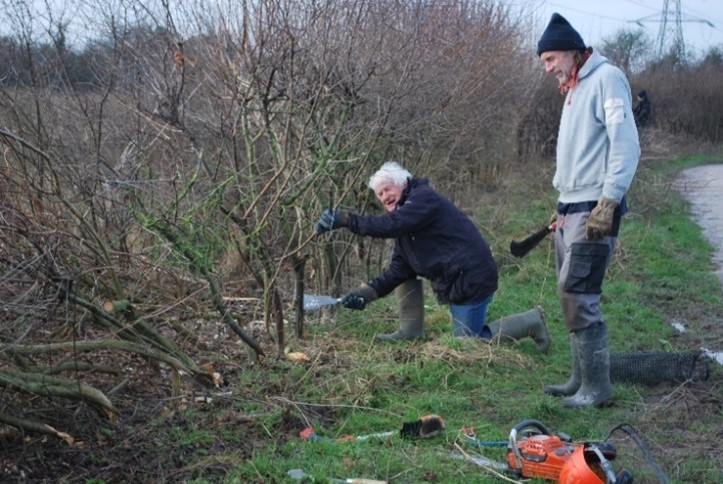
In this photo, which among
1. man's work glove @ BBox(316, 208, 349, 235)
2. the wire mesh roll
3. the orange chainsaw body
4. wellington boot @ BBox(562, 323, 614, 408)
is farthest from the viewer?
man's work glove @ BBox(316, 208, 349, 235)

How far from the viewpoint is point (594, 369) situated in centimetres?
511

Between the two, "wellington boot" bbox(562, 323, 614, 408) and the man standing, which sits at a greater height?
the man standing

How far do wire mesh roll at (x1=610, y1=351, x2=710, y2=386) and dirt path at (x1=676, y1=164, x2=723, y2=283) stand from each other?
4.26m

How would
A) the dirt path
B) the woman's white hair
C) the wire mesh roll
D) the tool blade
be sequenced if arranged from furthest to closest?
the dirt path, the tool blade, the woman's white hair, the wire mesh roll

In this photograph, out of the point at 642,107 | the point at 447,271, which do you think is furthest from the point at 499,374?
the point at 642,107

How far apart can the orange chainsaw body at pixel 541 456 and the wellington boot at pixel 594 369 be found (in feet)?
3.76

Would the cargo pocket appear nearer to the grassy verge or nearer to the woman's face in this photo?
the grassy verge

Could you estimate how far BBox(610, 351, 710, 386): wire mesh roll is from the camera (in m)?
5.48

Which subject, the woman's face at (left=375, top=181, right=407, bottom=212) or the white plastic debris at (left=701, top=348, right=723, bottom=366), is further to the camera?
the woman's face at (left=375, top=181, right=407, bottom=212)

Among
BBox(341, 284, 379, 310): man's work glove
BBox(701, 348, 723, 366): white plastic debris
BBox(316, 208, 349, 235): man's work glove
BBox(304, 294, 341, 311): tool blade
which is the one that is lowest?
BBox(701, 348, 723, 366): white plastic debris

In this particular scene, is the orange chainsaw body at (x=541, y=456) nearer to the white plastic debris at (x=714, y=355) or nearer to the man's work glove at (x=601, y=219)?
the man's work glove at (x=601, y=219)

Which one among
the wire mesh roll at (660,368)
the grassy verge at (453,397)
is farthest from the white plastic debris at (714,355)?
the wire mesh roll at (660,368)

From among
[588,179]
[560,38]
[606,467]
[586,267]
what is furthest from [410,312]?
[606,467]

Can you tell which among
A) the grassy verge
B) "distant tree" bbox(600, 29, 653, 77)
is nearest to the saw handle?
the grassy verge
